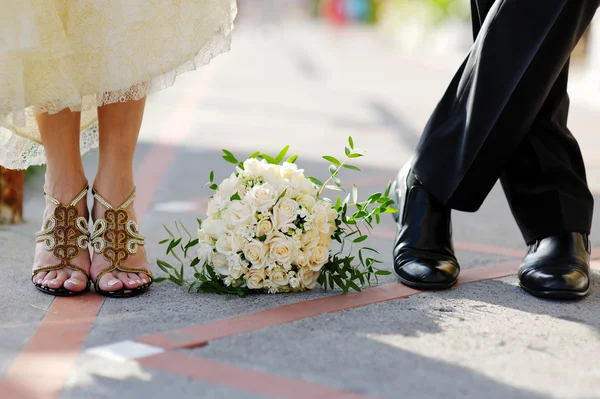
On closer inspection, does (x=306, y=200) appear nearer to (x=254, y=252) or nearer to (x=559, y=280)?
(x=254, y=252)

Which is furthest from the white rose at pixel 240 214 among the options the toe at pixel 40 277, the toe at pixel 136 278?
the toe at pixel 40 277

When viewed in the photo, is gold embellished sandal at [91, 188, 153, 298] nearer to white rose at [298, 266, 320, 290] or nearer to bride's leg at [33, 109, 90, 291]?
bride's leg at [33, 109, 90, 291]

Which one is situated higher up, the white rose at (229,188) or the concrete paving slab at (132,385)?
the white rose at (229,188)

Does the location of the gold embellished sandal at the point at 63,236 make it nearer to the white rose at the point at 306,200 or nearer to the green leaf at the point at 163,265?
the green leaf at the point at 163,265

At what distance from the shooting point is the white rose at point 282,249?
2127 millimetres

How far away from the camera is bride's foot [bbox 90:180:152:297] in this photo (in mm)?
2189

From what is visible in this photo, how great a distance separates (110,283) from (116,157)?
36 cm

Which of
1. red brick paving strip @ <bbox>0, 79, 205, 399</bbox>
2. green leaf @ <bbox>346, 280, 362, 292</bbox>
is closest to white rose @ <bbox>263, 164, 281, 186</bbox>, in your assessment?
green leaf @ <bbox>346, 280, 362, 292</bbox>

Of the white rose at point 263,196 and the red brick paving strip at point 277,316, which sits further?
the white rose at point 263,196

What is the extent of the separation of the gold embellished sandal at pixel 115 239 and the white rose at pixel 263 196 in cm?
38

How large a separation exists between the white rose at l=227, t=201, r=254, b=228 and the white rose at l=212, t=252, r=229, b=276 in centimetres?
10

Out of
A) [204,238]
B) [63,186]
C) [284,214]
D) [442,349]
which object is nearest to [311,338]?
[442,349]

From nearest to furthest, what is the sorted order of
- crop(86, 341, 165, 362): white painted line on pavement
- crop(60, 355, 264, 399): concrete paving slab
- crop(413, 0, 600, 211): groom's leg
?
crop(60, 355, 264, 399): concrete paving slab < crop(86, 341, 165, 362): white painted line on pavement < crop(413, 0, 600, 211): groom's leg

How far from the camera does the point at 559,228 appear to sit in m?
2.31
